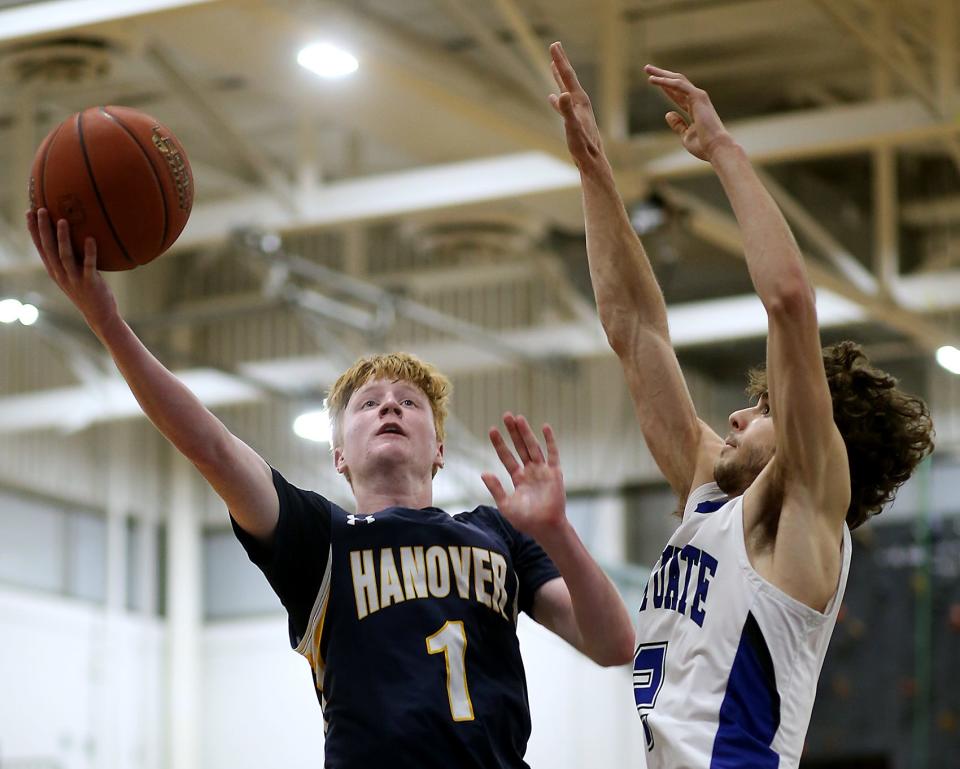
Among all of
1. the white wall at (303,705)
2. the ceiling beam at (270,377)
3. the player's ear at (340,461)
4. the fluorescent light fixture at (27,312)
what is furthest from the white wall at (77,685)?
the player's ear at (340,461)

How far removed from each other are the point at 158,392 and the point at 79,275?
298mm

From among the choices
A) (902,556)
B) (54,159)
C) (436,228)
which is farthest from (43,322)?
(54,159)

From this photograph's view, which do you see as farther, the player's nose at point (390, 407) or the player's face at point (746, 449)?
the player's nose at point (390, 407)

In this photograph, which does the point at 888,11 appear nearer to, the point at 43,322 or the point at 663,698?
the point at 43,322

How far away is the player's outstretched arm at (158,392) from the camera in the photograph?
3.52 m

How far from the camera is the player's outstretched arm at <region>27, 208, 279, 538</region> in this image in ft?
11.6

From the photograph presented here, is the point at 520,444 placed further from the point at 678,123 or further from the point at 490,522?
the point at 678,123

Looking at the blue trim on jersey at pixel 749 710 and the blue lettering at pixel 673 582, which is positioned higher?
the blue lettering at pixel 673 582

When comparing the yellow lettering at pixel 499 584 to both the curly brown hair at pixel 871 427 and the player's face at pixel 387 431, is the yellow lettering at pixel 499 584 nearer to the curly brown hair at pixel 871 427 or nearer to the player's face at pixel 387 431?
the player's face at pixel 387 431

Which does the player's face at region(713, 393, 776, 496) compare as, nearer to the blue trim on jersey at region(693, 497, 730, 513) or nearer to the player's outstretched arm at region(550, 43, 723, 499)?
the blue trim on jersey at region(693, 497, 730, 513)

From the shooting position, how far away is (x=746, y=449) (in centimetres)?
380

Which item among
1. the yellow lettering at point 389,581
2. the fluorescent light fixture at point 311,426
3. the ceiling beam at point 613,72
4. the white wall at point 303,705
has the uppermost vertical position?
the ceiling beam at point 613,72

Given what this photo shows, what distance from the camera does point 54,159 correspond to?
388 centimetres

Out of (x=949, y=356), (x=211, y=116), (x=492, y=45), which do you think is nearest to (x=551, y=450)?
(x=492, y=45)
